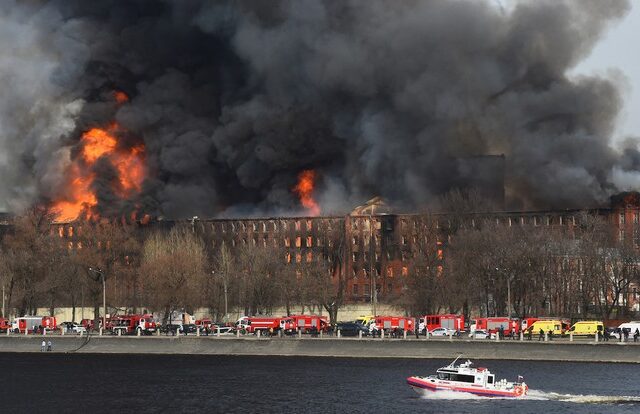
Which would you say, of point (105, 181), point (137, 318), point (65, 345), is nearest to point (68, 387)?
point (65, 345)

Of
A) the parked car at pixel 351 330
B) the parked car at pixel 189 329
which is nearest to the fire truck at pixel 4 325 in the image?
the parked car at pixel 189 329

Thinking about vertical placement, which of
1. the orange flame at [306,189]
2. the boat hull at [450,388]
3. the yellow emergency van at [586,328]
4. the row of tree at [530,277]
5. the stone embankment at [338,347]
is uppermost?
the orange flame at [306,189]

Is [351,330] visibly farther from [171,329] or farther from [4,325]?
[4,325]

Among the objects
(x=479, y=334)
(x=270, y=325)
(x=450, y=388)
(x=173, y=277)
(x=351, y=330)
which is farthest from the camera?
(x=173, y=277)

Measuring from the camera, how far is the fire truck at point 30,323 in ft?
479

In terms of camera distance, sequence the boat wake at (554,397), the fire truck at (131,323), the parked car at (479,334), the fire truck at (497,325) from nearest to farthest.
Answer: the boat wake at (554,397) → the parked car at (479,334) → the fire truck at (497,325) → the fire truck at (131,323)

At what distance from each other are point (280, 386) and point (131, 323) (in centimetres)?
4658

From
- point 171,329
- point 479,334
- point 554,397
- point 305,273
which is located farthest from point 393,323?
point 554,397

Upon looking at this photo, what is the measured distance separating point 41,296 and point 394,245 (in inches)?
1764

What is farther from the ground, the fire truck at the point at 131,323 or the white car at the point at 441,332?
the fire truck at the point at 131,323

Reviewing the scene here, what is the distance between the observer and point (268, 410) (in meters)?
91.1

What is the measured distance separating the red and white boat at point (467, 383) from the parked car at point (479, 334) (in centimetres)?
2864

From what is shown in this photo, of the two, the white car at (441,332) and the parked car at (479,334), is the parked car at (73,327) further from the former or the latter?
the parked car at (479,334)

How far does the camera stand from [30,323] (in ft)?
485
